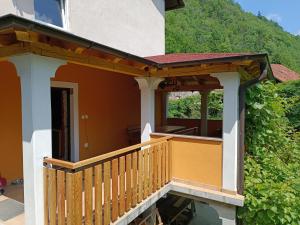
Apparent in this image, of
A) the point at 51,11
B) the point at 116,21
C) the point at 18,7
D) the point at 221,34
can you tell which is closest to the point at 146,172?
the point at 18,7

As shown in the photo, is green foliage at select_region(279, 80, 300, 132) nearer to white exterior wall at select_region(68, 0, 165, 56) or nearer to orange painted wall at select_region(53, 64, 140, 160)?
white exterior wall at select_region(68, 0, 165, 56)

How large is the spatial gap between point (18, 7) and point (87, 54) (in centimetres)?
243

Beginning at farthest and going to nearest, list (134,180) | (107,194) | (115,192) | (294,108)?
1. (294,108)
2. (134,180)
3. (115,192)
4. (107,194)

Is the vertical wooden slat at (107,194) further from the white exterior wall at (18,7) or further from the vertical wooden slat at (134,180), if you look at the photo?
the white exterior wall at (18,7)

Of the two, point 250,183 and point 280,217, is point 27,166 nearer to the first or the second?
point 250,183

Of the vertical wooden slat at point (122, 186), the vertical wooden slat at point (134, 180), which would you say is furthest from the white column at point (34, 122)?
the vertical wooden slat at point (134, 180)

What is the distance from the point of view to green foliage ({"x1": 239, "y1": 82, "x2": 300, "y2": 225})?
544cm

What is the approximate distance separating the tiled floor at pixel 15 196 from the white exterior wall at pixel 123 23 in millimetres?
4386

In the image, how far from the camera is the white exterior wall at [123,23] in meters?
7.49

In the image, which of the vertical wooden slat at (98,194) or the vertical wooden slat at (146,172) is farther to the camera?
the vertical wooden slat at (146,172)

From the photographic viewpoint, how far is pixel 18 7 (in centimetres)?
574

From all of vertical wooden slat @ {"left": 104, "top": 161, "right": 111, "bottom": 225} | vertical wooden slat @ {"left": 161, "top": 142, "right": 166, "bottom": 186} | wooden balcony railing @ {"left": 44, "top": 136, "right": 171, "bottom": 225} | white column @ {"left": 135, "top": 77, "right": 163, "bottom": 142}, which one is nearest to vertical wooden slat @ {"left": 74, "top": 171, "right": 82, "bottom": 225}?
wooden balcony railing @ {"left": 44, "top": 136, "right": 171, "bottom": 225}

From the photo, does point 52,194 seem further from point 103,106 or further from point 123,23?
point 123,23

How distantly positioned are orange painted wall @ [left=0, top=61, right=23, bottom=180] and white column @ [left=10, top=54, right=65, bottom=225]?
2412mm
